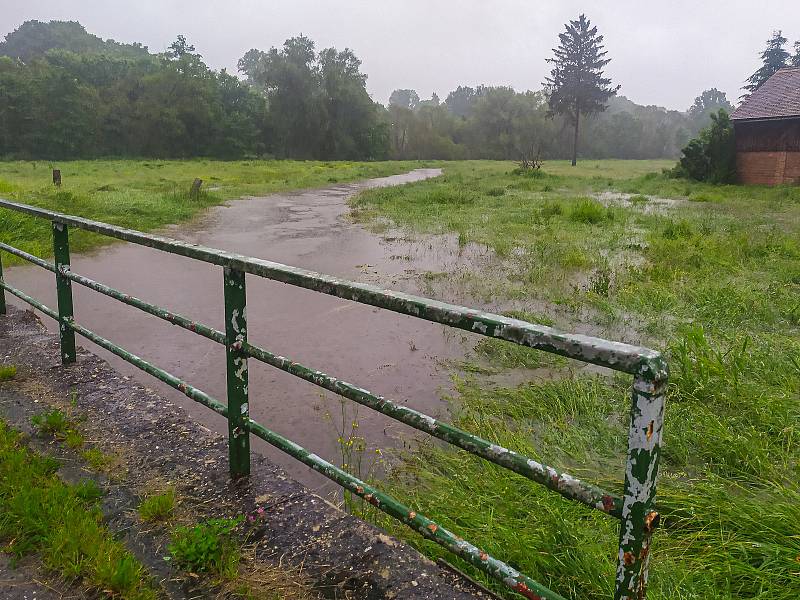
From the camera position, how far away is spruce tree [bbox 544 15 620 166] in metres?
61.8

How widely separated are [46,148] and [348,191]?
38.0 metres

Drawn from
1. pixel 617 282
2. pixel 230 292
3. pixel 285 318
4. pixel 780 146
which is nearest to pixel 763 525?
pixel 230 292

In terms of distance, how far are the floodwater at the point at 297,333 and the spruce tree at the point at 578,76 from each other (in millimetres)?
54597

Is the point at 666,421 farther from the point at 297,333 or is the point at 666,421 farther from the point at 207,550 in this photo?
the point at 297,333

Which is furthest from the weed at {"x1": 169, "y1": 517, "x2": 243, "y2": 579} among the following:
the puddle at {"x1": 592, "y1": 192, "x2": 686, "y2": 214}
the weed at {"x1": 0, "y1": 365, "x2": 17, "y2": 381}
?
the puddle at {"x1": 592, "y1": 192, "x2": 686, "y2": 214}

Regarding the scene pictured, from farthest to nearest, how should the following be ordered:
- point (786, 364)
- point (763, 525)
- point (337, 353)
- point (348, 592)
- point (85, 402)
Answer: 1. point (337, 353)
2. point (786, 364)
3. point (85, 402)
4. point (763, 525)
5. point (348, 592)

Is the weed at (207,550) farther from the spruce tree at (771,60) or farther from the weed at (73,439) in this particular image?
the spruce tree at (771,60)

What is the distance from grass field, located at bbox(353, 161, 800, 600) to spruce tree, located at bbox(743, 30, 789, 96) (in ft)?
177

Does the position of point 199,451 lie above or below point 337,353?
above

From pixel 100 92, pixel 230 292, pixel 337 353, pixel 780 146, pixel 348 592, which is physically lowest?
pixel 337 353

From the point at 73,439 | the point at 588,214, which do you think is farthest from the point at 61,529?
the point at 588,214

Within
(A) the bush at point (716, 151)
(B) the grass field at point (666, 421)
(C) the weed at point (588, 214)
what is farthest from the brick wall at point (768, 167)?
(B) the grass field at point (666, 421)

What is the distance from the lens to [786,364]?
5.10 metres

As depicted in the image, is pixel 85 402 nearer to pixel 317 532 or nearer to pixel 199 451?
pixel 199 451
